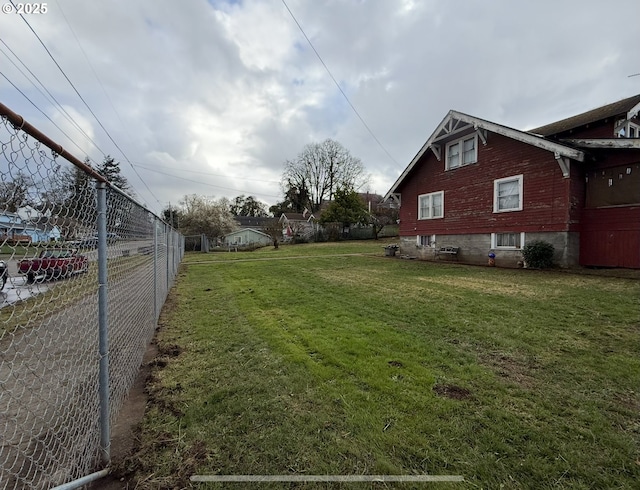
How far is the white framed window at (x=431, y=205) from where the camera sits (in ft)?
51.0

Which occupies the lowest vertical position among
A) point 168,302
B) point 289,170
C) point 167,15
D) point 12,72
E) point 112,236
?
point 168,302

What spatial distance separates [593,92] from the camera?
1459 cm

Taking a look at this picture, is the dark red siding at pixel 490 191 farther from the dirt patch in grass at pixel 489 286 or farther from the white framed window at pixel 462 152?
the dirt patch in grass at pixel 489 286

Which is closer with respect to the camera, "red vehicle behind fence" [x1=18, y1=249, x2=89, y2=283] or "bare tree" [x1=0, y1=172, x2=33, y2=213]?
"bare tree" [x1=0, y1=172, x2=33, y2=213]

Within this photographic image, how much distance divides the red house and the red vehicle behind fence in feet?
42.7

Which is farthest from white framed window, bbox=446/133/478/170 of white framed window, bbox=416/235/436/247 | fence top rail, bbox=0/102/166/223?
fence top rail, bbox=0/102/166/223

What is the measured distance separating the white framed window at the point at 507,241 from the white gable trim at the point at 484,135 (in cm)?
276

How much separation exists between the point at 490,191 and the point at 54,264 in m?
14.8

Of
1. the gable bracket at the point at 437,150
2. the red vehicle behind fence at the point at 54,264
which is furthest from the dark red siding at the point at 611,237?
the red vehicle behind fence at the point at 54,264

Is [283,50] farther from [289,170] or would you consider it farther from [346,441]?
[289,170]

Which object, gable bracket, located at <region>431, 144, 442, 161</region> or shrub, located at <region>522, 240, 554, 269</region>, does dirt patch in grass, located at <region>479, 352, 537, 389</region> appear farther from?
gable bracket, located at <region>431, 144, 442, 161</region>

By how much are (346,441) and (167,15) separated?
38.2 ft

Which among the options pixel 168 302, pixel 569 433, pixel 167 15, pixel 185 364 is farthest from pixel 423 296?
pixel 167 15

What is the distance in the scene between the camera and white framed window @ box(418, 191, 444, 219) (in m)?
15.6
